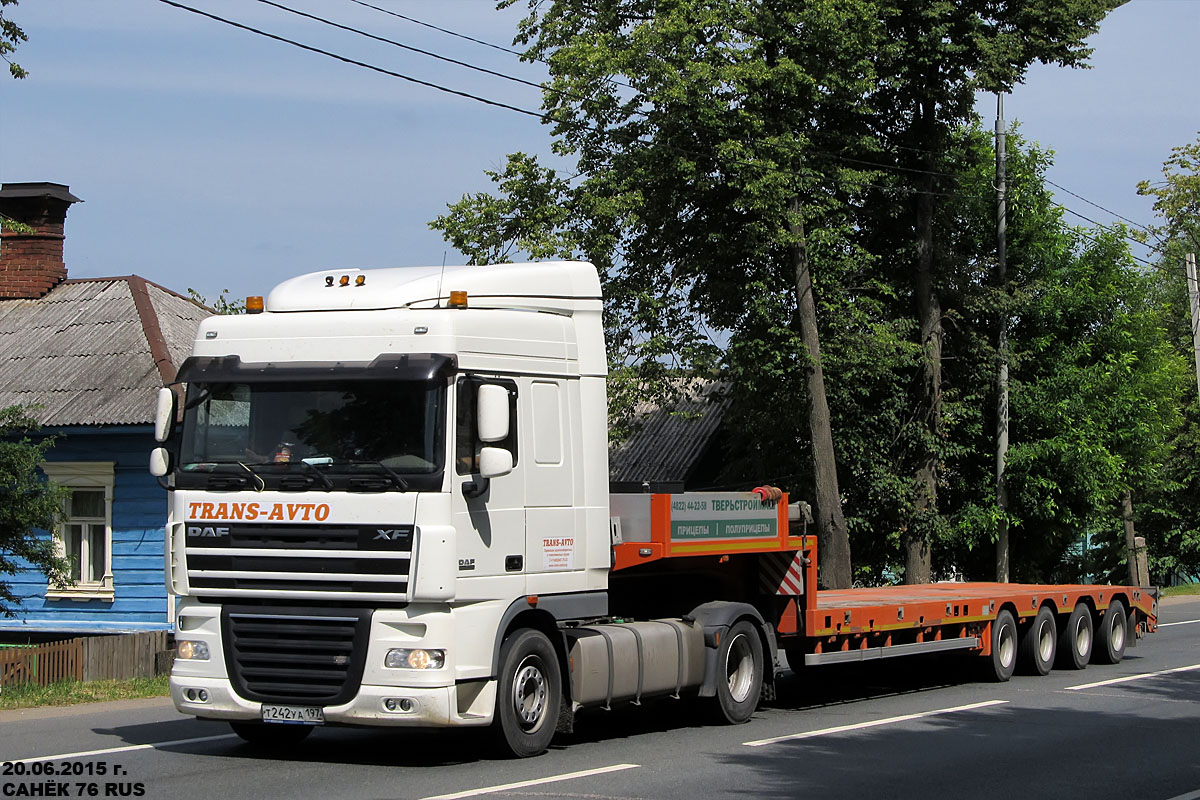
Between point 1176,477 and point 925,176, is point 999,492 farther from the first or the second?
point 1176,477

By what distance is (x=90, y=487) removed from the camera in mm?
22719

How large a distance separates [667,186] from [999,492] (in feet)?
34.2

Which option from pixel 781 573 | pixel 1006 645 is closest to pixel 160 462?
pixel 781 573

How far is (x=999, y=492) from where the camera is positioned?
104ft

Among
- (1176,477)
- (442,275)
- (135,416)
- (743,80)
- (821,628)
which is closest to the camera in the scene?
(442,275)

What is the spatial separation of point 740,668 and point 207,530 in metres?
5.24

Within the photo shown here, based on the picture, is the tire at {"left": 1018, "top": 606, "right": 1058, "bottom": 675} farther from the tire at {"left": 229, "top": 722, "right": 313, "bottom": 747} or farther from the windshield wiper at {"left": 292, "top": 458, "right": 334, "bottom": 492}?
the windshield wiper at {"left": 292, "top": 458, "right": 334, "bottom": 492}

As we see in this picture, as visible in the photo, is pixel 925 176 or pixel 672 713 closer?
pixel 672 713

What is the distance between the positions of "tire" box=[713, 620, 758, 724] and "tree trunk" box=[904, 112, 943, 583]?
1912 centimetres

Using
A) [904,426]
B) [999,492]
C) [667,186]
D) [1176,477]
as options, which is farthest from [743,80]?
[1176,477]

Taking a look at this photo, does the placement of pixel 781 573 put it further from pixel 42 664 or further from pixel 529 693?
pixel 42 664

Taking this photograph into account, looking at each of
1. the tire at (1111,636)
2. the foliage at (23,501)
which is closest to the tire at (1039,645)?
the tire at (1111,636)

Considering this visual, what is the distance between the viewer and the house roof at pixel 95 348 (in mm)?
22234

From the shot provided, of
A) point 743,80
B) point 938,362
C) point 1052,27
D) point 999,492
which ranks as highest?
point 1052,27
